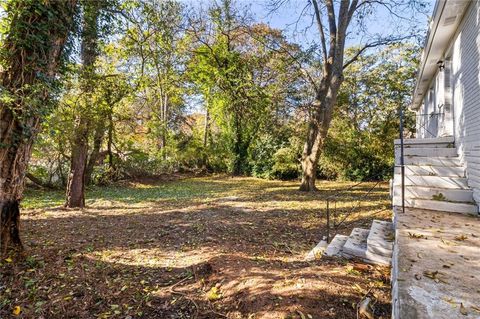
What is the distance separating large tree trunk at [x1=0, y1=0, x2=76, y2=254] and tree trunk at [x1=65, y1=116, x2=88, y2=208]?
139 inches

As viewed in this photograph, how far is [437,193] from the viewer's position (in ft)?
14.8

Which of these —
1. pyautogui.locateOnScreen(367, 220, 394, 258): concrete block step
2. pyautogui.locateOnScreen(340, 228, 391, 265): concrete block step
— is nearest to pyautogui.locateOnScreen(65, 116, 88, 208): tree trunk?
pyautogui.locateOnScreen(340, 228, 391, 265): concrete block step

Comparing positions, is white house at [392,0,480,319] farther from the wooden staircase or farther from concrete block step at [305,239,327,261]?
concrete block step at [305,239,327,261]

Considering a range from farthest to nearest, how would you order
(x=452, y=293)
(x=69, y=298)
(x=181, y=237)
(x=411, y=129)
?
(x=411, y=129) < (x=181, y=237) < (x=69, y=298) < (x=452, y=293)

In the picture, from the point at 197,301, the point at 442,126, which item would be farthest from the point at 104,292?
the point at 442,126

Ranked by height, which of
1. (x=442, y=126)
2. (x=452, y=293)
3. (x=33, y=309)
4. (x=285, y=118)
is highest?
(x=285, y=118)

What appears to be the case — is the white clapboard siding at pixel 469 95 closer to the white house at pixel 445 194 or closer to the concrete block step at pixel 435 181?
the white house at pixel 445 194

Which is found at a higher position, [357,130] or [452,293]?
[357,130]

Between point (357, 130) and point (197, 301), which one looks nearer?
point (197, 301)

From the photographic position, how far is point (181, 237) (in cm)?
502

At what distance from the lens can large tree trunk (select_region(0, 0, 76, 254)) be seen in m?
3.56

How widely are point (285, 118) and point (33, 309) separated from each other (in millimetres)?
11738

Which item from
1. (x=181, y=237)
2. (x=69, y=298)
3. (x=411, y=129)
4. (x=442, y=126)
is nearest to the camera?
(x=69, y=298)

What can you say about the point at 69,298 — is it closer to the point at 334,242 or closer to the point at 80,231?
the point at 80,231
